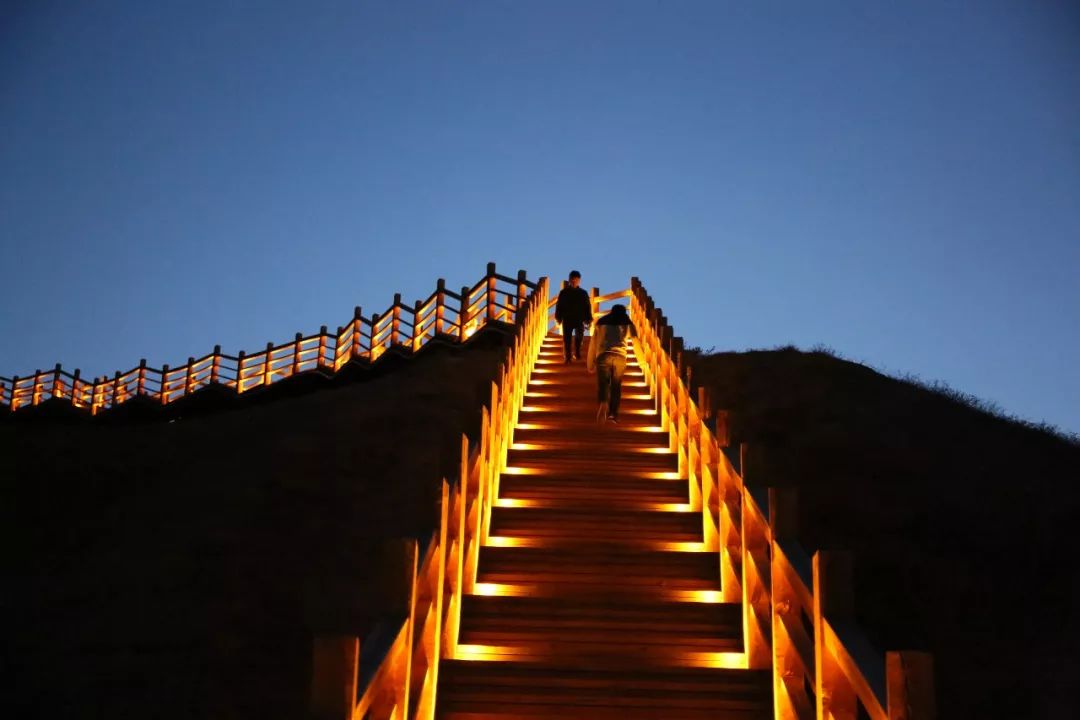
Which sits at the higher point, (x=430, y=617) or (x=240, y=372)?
(x=240, y=372)

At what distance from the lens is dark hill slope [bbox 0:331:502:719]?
793cm

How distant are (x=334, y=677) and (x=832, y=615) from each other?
1.74m

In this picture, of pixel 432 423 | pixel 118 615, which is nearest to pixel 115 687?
pixel 118 615

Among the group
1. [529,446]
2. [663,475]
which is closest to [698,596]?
[663,475]

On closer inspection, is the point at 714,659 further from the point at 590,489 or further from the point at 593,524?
the point at 590,489

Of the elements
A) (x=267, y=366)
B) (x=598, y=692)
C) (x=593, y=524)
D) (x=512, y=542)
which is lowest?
(x=598, y=692)

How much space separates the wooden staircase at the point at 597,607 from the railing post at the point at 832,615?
3.32 feet

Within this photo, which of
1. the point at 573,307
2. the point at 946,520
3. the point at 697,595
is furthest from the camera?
the point at 573,307

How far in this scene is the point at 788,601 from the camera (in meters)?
4.43

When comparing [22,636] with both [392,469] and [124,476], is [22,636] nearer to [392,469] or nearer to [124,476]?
[392,469]

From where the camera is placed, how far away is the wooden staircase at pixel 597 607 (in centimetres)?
479

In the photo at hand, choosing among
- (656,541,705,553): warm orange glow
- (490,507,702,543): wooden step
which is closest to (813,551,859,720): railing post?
(656,541,705,553): warm orange glow

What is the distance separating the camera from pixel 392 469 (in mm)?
12836

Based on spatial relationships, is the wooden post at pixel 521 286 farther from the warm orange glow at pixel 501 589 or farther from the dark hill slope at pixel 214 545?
the warm orange glow at pixel 501 589
